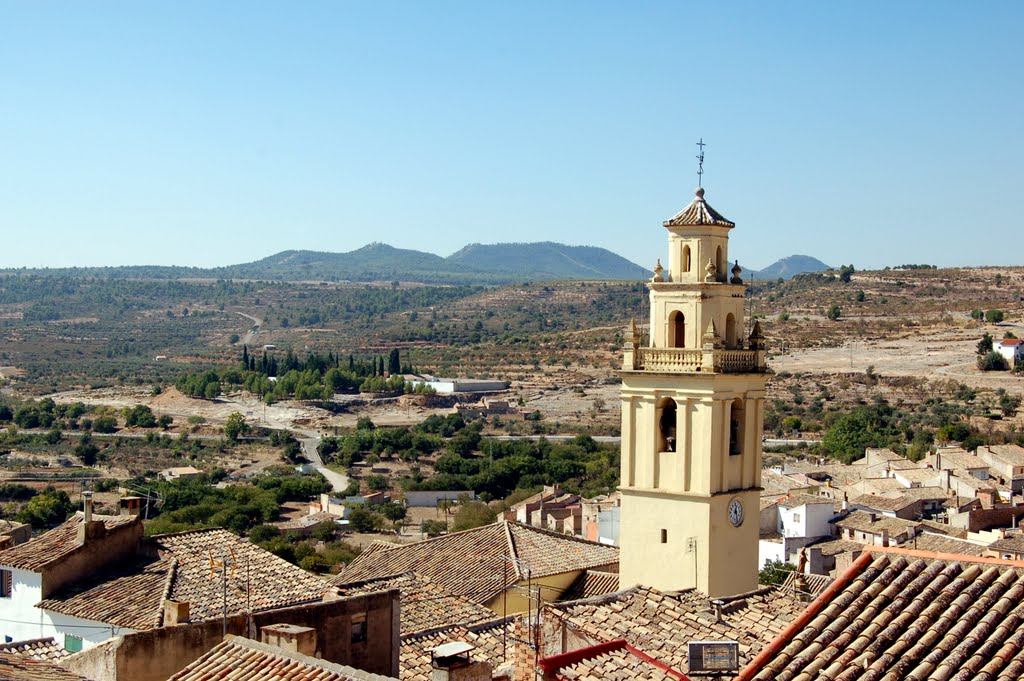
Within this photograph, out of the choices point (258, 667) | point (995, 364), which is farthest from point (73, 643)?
point (995, 364)

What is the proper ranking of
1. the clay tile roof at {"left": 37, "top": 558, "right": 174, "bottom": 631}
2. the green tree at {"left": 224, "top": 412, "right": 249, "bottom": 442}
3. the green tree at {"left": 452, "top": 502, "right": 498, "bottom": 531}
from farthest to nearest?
the green tree at {"left": 224, "top": 412, "right": 249, "bottom": 442}
the green tree at {"left": 452, "top": 502, "right": 498, "bottom": 531}
the clay tile roof at {"left": 37, "top": 558, "right": 174, "bottom": 631}

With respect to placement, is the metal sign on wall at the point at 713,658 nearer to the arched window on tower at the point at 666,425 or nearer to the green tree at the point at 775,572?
the arched window on tower at the point at 666,425

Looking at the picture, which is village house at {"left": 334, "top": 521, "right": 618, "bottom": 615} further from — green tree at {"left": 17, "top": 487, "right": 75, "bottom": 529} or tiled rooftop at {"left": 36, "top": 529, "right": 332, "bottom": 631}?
green tree at {"left": 17, "top": 487, "right": 75, "bottom": 529}

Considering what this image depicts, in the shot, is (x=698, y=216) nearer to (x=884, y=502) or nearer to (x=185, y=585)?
(x=185, y=585)

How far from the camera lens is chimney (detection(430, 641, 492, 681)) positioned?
31.3 feet

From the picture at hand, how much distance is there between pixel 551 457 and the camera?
2576 inches

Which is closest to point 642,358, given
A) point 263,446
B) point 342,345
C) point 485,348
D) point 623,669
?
point 623,669

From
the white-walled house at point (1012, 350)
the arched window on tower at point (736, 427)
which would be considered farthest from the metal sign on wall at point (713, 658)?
the white-walled house at point (1012, 350)

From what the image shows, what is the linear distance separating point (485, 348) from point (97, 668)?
12935 cm

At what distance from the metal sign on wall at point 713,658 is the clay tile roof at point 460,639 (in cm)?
419

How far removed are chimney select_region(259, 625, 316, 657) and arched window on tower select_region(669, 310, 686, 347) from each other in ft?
23.4

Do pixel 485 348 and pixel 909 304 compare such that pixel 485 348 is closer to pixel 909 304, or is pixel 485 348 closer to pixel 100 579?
pixel 909 304

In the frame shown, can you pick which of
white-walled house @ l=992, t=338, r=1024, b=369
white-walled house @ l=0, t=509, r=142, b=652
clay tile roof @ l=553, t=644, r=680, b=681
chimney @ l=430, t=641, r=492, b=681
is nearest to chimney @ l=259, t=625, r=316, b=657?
chimney @ l=430, t=641, r=492, b=681

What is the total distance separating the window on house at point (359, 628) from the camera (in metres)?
12.5
